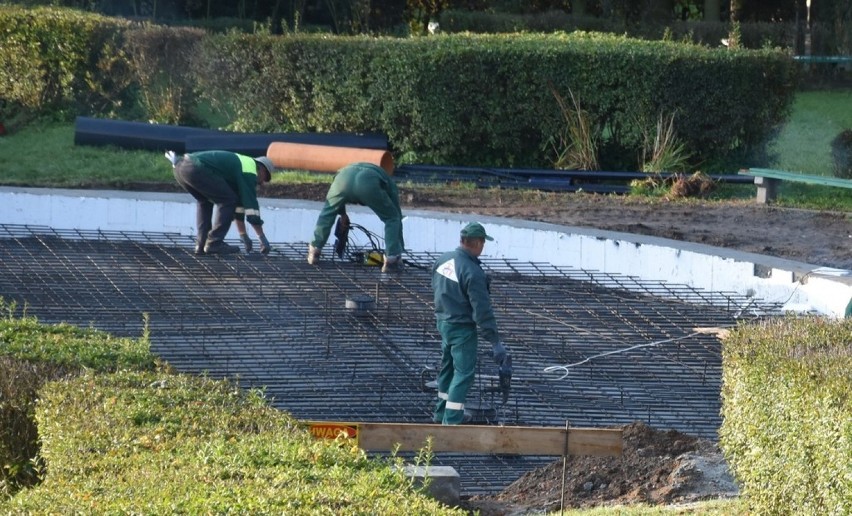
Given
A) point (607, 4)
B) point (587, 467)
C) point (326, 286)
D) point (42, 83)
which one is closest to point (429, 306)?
point (326, 286)

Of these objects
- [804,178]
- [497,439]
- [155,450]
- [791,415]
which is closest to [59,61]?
[804,178]

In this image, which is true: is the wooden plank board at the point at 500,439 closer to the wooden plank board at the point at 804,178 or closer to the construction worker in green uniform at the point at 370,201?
the construction worker in green uniform at the point at 370,201

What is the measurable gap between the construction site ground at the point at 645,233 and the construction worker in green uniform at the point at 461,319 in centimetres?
85

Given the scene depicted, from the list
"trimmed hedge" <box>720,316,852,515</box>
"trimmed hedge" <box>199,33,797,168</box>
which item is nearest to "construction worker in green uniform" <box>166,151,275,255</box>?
"trimmed hedge" <box>199,33,797,168</box>

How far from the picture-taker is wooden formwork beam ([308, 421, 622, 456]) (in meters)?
6.00

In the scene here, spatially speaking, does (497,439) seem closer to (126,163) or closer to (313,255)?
(313,255)

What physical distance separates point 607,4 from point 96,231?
1595 cm

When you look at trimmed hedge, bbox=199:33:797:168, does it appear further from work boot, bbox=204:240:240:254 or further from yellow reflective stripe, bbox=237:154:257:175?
yellow reflective stripe, bbox=237:154:257:175

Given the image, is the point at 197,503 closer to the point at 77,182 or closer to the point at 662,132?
the point at 77,182

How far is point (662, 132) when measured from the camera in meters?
16.1

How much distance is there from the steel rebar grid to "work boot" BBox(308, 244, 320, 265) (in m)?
0.08

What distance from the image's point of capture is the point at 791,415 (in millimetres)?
5375

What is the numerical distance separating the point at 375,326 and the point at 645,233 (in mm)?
3824

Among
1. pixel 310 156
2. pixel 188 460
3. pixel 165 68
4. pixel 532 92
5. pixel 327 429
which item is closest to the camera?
pixel 188 460
